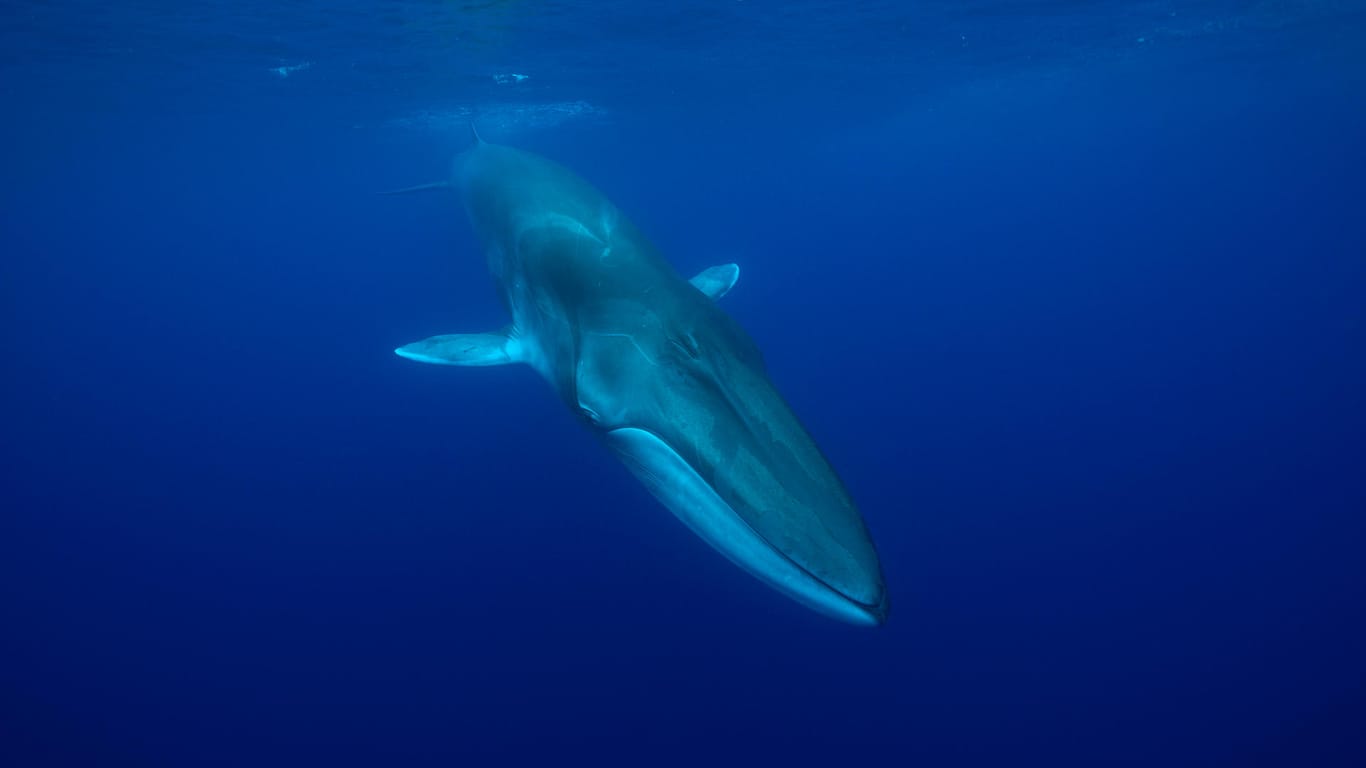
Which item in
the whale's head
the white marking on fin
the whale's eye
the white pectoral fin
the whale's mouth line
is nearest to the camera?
the whale's mouth line

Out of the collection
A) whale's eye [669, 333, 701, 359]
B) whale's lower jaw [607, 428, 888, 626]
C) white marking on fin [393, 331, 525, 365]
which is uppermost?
whale's eye [669, 333, 701, 359]

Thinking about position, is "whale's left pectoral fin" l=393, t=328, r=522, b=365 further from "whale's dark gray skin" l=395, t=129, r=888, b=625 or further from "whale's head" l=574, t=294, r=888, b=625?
"whale's head" l=574, t=294, r=888, b=625

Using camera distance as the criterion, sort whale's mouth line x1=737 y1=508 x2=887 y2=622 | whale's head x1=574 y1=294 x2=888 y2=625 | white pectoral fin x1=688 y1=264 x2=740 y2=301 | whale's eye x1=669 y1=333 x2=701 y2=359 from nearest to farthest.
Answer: whale's mouth line x1=737 y1=508 x2=887 y2=622 → whale's head x1=574 y1=294 x2=888 y2=625 → whale's eye x1=669 y1=333 x2=701 y2=359 → white pectoral fin x1=688 y1=264 x2=740 y2=301

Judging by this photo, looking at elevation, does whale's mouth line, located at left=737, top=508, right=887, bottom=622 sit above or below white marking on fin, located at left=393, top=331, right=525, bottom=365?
above

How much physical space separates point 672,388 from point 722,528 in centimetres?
A: 115

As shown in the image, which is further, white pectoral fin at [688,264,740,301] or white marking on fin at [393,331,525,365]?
white pectoral fin at [688,264,740,301]

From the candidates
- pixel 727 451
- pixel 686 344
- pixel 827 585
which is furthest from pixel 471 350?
pixel 827 585

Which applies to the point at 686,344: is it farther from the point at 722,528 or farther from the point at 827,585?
the point at 827,585

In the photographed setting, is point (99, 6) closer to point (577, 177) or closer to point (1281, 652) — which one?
point (577, 177)

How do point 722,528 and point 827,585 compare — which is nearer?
point 827,585

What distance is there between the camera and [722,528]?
11.8 feet

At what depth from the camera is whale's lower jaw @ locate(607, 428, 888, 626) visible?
3.22 metres

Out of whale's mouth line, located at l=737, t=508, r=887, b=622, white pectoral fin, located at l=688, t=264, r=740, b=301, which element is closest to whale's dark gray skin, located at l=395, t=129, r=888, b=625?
whale's mouth line, located at l=737, t=508, r=887, b=622

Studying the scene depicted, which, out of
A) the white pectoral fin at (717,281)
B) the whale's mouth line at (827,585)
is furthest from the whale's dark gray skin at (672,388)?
the white pectoral fin at (717,281)
